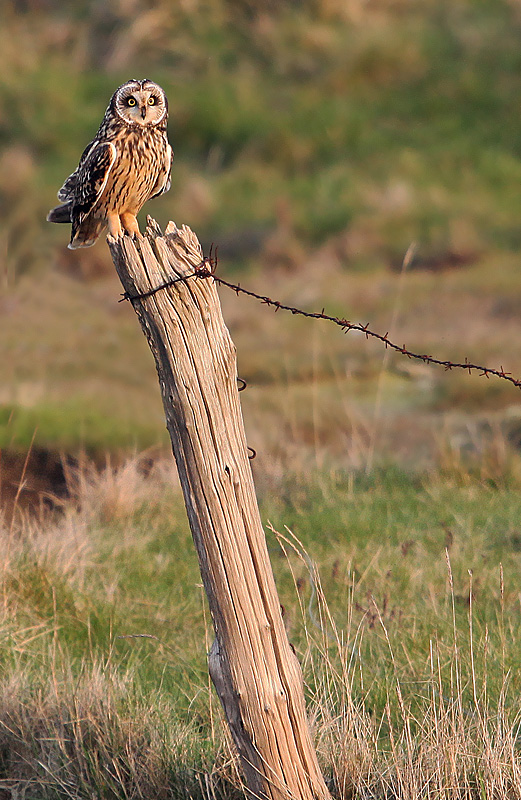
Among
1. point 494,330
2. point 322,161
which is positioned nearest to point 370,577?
point 494,330

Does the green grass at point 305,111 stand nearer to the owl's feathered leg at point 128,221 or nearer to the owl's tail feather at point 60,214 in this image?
the owl's tail feather at point 60,214

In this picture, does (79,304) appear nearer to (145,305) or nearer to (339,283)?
(339,283)

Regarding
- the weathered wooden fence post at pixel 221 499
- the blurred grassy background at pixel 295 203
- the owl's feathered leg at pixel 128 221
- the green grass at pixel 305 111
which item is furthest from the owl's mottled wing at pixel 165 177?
the green grass at pixel 305 111

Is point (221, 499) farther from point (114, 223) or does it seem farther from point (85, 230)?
point (85, 230)

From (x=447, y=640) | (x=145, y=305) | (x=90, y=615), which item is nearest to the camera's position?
Answer: (x=145, y=305)

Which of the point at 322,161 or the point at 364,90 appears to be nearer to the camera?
the point at 322,161

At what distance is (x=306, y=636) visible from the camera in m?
2.88

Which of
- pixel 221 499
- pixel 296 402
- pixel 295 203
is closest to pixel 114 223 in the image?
pixel 221 499

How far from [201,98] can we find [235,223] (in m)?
3.03

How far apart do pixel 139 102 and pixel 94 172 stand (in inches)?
10.6

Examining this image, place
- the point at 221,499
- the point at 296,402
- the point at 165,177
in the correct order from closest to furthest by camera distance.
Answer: the point at 221,499, the point at 165,177, the point at 296,402

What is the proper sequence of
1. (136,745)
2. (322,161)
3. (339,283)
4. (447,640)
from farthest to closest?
(322,161), (339,283), (447,640), (136,745)

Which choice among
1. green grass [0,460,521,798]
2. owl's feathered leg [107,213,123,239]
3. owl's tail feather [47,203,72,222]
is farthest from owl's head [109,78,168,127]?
green grass [0,460,521,798]

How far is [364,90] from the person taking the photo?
17359 mm
